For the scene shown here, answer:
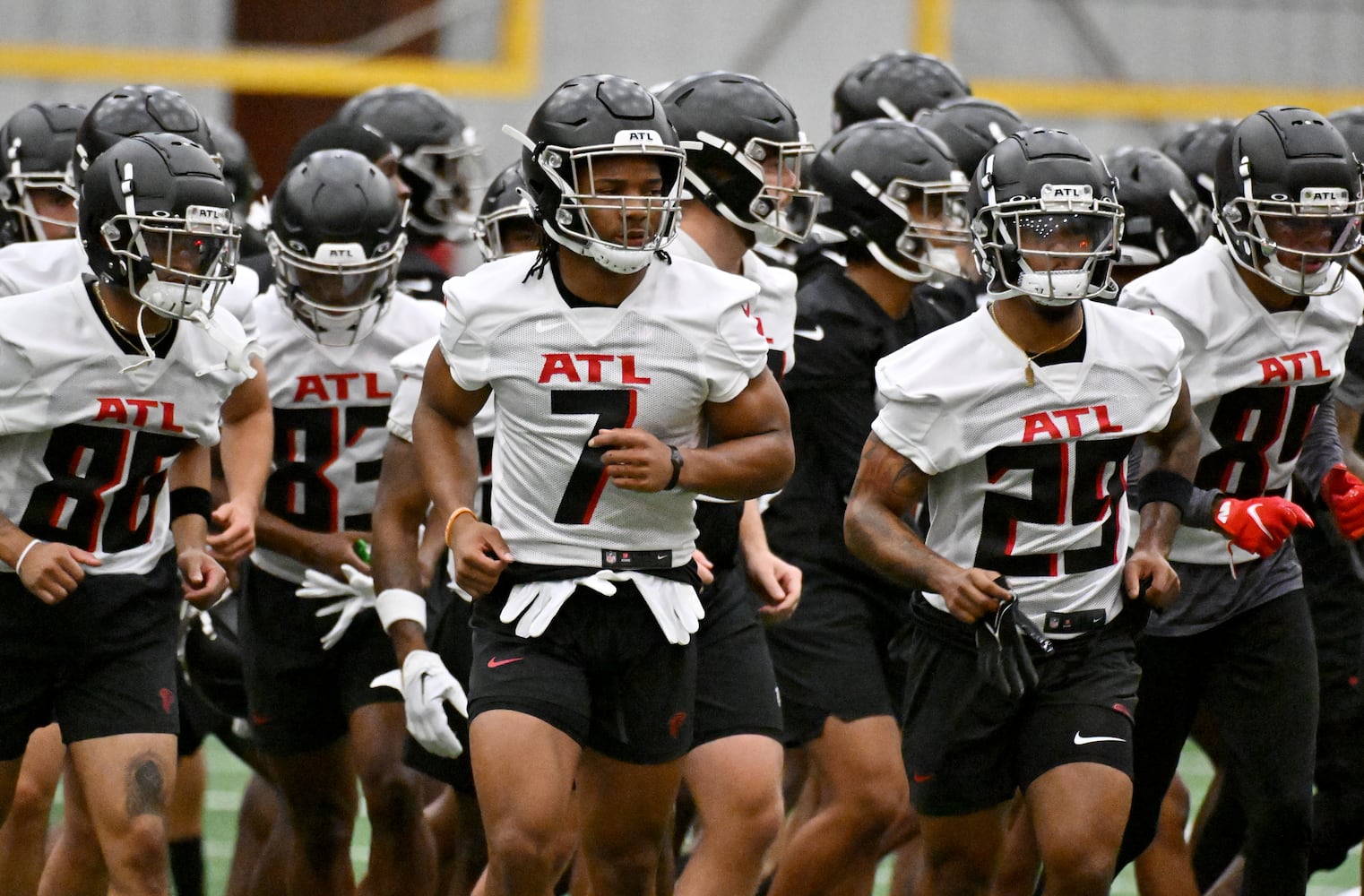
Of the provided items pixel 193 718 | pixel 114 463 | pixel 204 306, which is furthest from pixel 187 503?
pixel 193 718

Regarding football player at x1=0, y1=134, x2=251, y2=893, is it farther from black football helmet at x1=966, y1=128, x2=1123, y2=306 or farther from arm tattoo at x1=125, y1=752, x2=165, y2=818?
black football helmet at x1=966, y1=128, x2=1123, y2=306

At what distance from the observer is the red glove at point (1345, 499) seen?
201 inches

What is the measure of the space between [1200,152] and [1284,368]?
6.89ft

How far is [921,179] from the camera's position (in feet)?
19.7

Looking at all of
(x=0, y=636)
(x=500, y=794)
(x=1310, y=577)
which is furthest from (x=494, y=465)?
(x=1310, y=577)

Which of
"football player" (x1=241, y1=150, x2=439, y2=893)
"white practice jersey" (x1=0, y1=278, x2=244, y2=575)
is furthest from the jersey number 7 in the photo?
"football player" (x1=241, y1=150, x2=439, y2=893)

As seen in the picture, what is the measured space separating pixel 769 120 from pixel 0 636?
2.25m

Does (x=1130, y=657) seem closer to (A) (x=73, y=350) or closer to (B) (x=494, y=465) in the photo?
(B) (x=494, y=465)

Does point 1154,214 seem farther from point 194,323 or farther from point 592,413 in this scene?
point 194,323

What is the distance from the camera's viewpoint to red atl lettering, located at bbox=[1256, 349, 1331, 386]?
5.06 metres

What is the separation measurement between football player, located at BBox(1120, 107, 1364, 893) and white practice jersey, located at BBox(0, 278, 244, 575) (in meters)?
2.20

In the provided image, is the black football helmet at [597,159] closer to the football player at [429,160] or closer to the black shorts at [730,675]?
the black shorts at [730,675]

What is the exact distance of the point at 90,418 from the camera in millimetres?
4645

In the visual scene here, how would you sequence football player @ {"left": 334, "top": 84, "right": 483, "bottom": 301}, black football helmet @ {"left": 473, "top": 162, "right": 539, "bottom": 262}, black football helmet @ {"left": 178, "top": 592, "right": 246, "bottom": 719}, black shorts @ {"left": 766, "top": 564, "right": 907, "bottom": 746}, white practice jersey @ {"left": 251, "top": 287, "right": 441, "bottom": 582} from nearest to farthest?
black shorts @ {"left": 766, "top": 564, "right": 907, "bottom": 746} < white practice jersey @ {"left": 251, "top": 287, "right": 441, "bottom": 582} < black football helmet @ {"left": 473, "top": 162, "right": 539, "bottom": 262} < black football helmet @ {"left": 178, "top": 592, "right": 246, "bottom": 719} < football player @ {"left": 334, "top": 84, "right": 483, "bottom": 301}
